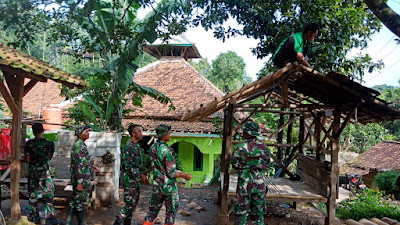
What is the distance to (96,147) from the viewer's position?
733cm

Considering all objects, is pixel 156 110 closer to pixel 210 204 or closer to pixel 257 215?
pixel 210 204

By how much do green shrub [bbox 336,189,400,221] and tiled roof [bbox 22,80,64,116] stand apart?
60.7ft

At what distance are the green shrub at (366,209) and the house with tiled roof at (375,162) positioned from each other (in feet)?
41.4

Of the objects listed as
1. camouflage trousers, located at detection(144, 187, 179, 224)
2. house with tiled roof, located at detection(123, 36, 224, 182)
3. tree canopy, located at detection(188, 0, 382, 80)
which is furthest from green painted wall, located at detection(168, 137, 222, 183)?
camouflage trousers, located at detection(144, 187, 179, 224)

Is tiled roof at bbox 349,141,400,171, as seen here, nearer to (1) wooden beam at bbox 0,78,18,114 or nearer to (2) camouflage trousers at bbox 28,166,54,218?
(2) camouflage trousers at bbox 28,166,54,218

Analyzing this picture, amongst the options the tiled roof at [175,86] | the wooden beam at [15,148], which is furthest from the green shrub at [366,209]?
the tiled roof at [175,86]

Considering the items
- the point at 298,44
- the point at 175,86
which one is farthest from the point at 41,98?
the point at 298,44

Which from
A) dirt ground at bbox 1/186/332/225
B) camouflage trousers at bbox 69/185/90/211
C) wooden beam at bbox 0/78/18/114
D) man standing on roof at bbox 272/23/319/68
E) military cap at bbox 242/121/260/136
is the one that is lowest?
dirt ground at bbox 1/186/332/225

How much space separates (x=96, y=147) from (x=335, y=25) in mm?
6695

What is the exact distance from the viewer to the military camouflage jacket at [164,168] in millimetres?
4988

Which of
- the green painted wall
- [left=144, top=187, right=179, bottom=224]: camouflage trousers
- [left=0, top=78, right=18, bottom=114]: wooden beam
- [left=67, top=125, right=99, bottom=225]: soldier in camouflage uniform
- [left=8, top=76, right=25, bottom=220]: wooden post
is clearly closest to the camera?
[left=0, top=78, right=18, bottom=114]: wooden beam

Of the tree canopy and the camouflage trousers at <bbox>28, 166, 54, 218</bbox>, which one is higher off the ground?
the tree canopy

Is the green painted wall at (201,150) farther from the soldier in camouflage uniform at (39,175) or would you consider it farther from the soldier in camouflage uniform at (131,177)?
the soldier in camouflage uniform at (39,175)

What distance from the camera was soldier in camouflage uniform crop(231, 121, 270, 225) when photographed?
521 cm
